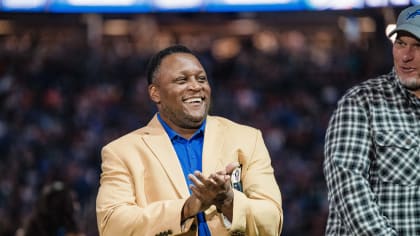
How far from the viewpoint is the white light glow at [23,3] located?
15680 millimetres

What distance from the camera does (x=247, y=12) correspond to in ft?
55.5

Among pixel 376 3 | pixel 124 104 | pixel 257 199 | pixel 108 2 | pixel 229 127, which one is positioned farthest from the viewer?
pixel 124 104

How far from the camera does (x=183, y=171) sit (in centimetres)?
406

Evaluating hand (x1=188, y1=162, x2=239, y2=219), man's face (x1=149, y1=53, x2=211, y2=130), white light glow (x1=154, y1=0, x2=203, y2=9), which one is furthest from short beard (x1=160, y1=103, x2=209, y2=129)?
white light glow (x1=154, y1=0, x2=203, y2=9)

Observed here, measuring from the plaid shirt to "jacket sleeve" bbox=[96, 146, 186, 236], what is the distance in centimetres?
68

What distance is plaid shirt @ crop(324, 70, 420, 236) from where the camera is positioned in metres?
3.85

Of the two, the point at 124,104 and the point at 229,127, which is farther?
the point at 124,104

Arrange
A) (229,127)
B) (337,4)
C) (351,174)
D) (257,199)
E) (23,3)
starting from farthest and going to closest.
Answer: (23,3) < (337,4) < (229,127) < (257,199) < (351,174)

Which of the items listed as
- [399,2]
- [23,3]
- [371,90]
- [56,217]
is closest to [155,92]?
[371,90]

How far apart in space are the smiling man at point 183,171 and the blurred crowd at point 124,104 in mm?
8228

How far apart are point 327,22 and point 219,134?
19.5 metres

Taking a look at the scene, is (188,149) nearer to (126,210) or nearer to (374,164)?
(126,210)

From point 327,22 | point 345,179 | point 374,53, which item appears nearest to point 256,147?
point 345,179

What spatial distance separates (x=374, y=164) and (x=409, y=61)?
0.48 metres
